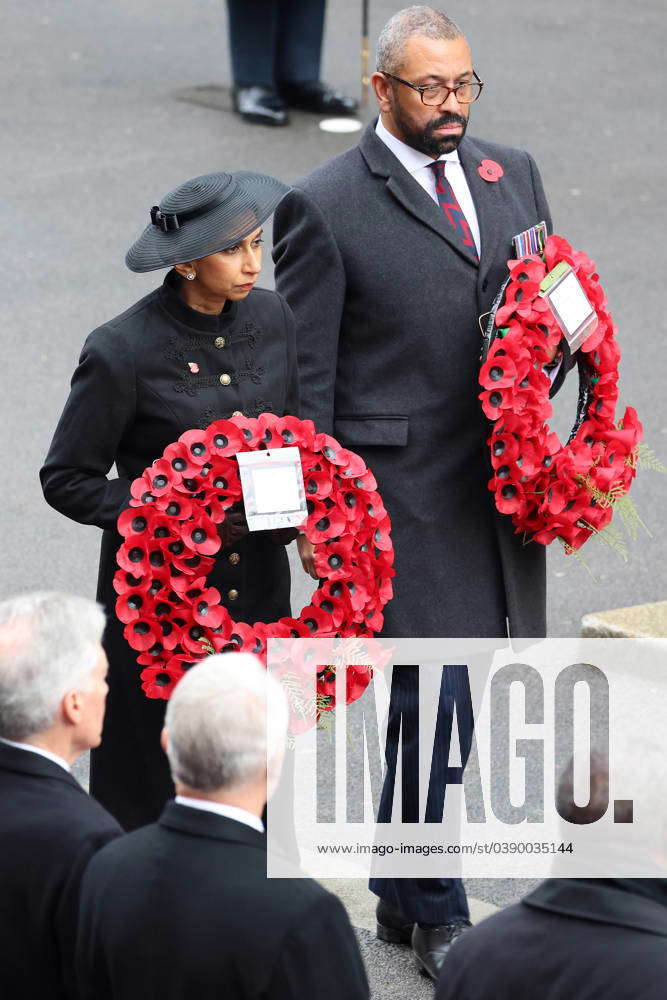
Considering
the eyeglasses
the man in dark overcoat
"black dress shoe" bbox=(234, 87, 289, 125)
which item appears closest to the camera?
the eyeglasses

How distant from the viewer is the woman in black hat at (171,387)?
3.55 metres

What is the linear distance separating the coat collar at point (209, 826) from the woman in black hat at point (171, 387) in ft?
3.54

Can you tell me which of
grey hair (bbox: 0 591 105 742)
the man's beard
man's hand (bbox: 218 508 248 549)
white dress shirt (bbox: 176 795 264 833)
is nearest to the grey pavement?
the man's beard

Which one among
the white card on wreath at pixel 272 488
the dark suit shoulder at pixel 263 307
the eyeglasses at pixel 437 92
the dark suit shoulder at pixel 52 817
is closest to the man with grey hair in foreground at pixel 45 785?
the dark suit shoulder at pixel 52 817

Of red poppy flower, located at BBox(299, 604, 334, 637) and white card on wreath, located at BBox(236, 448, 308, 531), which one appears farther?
red poppy flower, located at BBox(299, 604, 334, 637)

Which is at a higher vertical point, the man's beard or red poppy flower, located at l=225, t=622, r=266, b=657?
the man's beard

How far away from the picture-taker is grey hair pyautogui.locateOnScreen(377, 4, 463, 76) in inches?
147

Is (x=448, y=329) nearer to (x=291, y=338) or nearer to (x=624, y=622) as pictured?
(x=291, y=338)

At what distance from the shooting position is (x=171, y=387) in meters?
3.62

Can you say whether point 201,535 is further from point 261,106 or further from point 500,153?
point 261,106

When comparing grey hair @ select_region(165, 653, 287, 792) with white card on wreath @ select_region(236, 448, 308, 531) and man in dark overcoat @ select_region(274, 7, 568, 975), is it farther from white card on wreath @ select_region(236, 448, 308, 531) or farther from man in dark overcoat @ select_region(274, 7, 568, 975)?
man in dark overcoat @ select_region(274, 7, 568, 975)

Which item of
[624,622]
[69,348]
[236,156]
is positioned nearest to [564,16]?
[236,156]

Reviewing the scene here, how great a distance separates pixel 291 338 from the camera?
12.4 ft

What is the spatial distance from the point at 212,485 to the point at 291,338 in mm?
484
